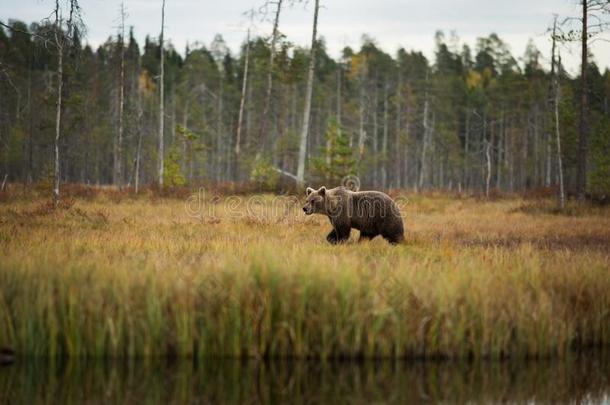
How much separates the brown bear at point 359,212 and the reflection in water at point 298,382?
232 inches

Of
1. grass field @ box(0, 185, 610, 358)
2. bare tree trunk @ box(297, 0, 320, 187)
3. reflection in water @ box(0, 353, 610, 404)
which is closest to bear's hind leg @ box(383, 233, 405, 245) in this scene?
grass field @ box(0, 185, 610, 358)

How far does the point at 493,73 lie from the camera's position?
258 feet

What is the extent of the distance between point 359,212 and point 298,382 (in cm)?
673

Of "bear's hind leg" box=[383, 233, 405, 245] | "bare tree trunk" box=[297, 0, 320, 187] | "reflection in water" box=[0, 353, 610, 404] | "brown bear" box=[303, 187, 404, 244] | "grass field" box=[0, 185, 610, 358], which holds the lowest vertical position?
"reflection in water" box=[0, 353, 610, 404]

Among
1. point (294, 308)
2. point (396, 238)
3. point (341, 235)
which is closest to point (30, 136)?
point (341, 235)

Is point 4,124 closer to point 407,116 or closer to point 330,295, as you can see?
point 407,116

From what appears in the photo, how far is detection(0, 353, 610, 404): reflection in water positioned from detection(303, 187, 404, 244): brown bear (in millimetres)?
5891

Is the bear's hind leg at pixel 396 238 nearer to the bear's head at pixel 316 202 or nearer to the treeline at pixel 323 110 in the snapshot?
the bear's head at pixel 316 202

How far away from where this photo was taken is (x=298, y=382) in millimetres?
6168

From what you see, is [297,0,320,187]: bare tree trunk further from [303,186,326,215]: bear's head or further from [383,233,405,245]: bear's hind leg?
[383,233,405,245]: bear's hind leg

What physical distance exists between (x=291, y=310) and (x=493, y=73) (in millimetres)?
77814

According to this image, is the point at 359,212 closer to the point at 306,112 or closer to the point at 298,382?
the point at 298,382

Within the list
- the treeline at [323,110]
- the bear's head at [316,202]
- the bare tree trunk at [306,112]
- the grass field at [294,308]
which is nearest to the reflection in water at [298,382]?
the grass field at [294,308]

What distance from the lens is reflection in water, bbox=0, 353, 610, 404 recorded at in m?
5.84
